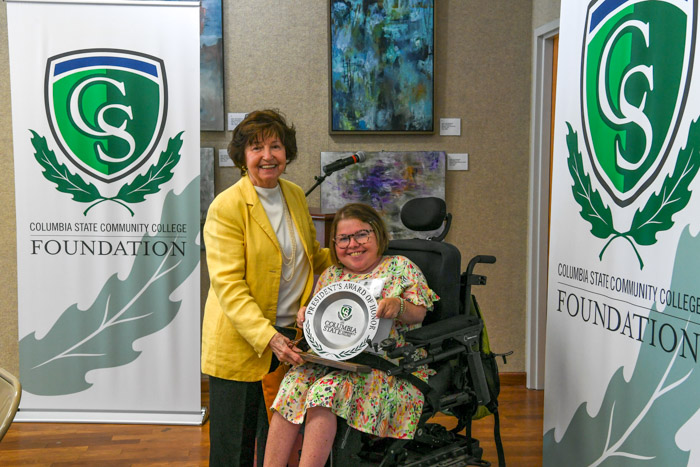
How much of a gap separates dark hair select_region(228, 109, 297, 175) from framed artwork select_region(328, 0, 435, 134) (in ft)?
5.69

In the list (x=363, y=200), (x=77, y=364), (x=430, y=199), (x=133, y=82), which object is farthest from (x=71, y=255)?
(x=430, y=199)

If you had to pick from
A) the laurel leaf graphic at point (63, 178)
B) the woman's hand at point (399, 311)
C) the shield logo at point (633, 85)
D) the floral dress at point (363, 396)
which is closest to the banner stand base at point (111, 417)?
the laurel leaf graphic at point (63, 178)

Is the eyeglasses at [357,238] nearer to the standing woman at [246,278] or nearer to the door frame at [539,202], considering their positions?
the standing woman at [246,278]

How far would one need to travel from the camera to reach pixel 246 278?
245cm

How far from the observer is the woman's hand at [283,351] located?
233 cm

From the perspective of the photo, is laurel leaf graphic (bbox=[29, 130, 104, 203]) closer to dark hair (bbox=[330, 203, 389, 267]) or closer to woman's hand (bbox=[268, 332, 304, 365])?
dark hair (bbox=[330, 203, 389, 267])

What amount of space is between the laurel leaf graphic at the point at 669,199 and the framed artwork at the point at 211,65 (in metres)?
2.65

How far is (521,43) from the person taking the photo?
169 inches

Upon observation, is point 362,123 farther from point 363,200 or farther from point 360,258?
point 360,258

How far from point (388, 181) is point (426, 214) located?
5.52 ft

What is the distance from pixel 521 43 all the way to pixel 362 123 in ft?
3.65

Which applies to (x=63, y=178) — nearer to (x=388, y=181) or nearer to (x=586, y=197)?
(x=388, y=181)

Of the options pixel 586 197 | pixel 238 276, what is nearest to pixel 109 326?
pixel 238 276

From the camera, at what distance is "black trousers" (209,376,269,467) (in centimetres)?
247
